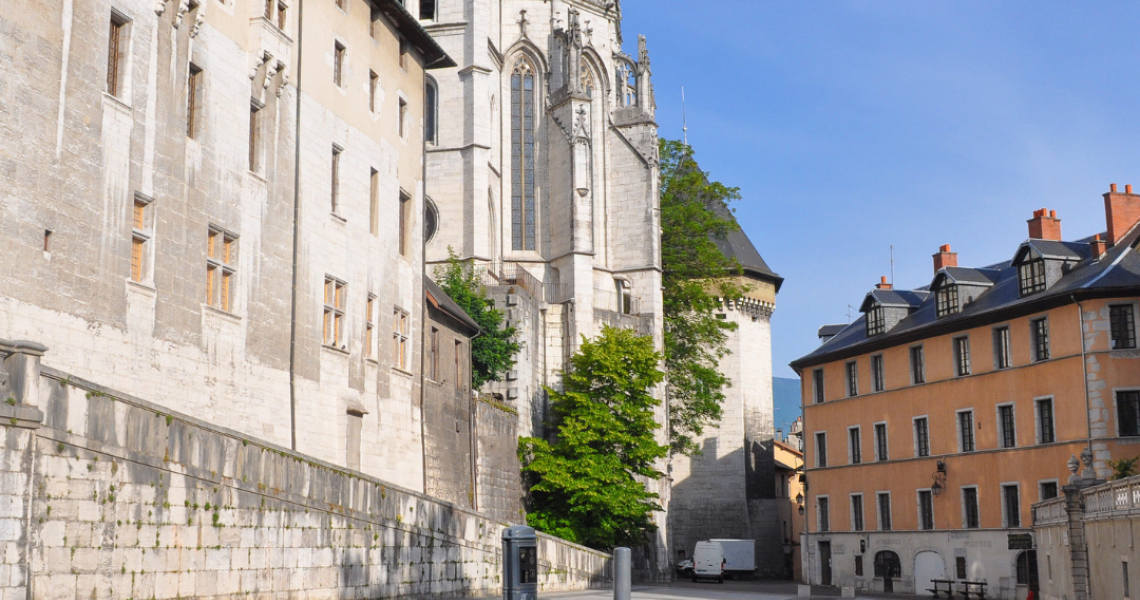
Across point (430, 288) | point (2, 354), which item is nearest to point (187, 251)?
point (2, 354)

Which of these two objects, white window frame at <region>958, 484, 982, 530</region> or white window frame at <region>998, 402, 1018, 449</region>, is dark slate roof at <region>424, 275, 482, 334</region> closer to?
white window frame at <region>998, 402, 1018, 449</region>

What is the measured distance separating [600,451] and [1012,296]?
1524 cm

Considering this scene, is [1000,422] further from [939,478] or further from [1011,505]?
[939,478]

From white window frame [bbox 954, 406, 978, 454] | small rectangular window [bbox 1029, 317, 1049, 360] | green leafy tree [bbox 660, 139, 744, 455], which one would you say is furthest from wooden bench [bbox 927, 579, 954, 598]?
green leafy tree [bbox 660, 139, 744, 455]

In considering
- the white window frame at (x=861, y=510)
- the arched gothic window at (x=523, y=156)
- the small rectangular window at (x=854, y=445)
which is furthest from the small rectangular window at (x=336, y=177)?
the white window frame at (x=861, y=510)

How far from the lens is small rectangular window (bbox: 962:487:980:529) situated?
147 feet

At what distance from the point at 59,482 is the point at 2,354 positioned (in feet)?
5.81

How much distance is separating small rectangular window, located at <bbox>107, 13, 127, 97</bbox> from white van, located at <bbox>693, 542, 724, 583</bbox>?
43.6m

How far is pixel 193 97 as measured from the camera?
2445cm

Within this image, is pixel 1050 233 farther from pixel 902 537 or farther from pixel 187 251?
pixel 187 251

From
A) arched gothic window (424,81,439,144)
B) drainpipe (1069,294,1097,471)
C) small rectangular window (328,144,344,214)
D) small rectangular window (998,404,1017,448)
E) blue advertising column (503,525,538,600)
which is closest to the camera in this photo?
blue advertising column (503,525,538,600)

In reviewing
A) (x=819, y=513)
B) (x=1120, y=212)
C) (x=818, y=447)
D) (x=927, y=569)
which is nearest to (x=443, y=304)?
(x=927, y=569)

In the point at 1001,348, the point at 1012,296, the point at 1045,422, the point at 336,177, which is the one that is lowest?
the point at 1045,422

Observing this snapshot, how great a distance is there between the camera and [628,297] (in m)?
56.1
